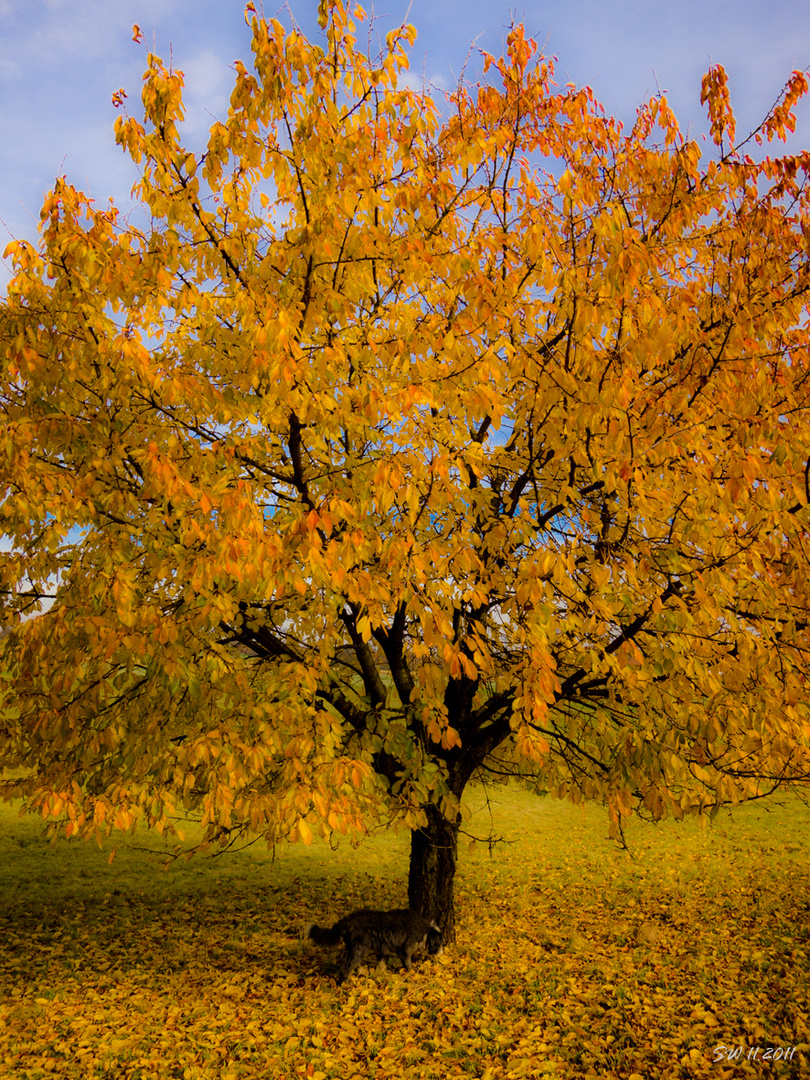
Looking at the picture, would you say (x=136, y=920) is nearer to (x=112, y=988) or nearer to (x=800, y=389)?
(x=112, y=988)

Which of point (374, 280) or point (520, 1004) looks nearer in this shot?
point (374, 280)

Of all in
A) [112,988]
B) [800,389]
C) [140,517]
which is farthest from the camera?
[112,988]

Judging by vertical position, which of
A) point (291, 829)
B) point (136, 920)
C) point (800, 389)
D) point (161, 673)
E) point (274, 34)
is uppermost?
point (274, 34)

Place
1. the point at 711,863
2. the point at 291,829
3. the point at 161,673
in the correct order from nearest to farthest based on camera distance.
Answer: the point at 291,829
the point at 161,673
the point at 711,863

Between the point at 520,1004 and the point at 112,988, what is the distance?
4489 mm

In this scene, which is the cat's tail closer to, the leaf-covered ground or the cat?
the cat

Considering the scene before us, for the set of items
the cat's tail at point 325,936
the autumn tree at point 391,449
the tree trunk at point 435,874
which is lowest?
the cat's tail at point 325,936

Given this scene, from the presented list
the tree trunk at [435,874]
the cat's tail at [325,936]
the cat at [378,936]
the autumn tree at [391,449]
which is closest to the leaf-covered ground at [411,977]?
the cat at [378,936]

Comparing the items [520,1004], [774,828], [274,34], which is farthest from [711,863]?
[274,34]

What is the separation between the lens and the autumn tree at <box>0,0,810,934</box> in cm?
432

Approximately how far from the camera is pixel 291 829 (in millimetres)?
4055

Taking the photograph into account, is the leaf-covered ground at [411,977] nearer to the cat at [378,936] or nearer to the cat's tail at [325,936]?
the cat at [378,936]

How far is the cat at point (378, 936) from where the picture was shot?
6.86 meters

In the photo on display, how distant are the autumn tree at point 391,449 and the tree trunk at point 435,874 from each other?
1506 mm
